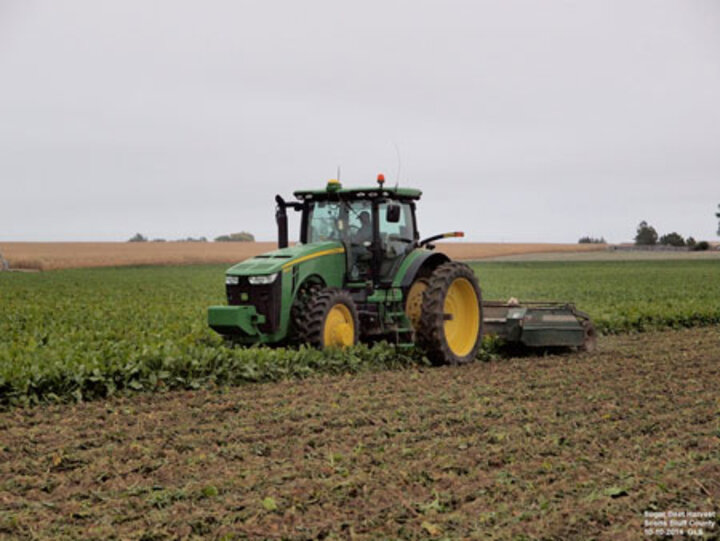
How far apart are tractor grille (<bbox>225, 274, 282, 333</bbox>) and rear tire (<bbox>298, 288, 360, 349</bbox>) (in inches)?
12.9

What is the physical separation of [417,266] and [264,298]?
7.13ft

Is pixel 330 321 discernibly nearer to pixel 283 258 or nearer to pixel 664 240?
pixel 283 258

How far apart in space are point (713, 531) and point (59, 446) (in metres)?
4.95

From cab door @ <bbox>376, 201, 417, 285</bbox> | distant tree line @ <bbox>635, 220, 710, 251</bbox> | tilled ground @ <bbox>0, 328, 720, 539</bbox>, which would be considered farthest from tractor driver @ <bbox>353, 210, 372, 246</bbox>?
distant tree line @ <bbox>635, 220, 710, 251</bbox>

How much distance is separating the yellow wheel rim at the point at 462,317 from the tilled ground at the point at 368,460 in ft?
6.20

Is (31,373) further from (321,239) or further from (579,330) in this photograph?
(579,330)

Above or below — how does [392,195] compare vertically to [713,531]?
Answer: above

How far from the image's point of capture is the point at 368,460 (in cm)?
643

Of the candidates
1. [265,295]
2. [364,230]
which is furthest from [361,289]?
[265,295]

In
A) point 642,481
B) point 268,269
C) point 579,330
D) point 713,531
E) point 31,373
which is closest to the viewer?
point 713,531

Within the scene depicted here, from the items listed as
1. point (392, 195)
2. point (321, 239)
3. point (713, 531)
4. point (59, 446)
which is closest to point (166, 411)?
point (59, 446)

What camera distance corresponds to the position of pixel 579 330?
40.9 ft

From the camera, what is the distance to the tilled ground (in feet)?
17.1

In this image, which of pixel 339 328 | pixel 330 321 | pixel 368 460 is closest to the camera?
pixel 368 460
